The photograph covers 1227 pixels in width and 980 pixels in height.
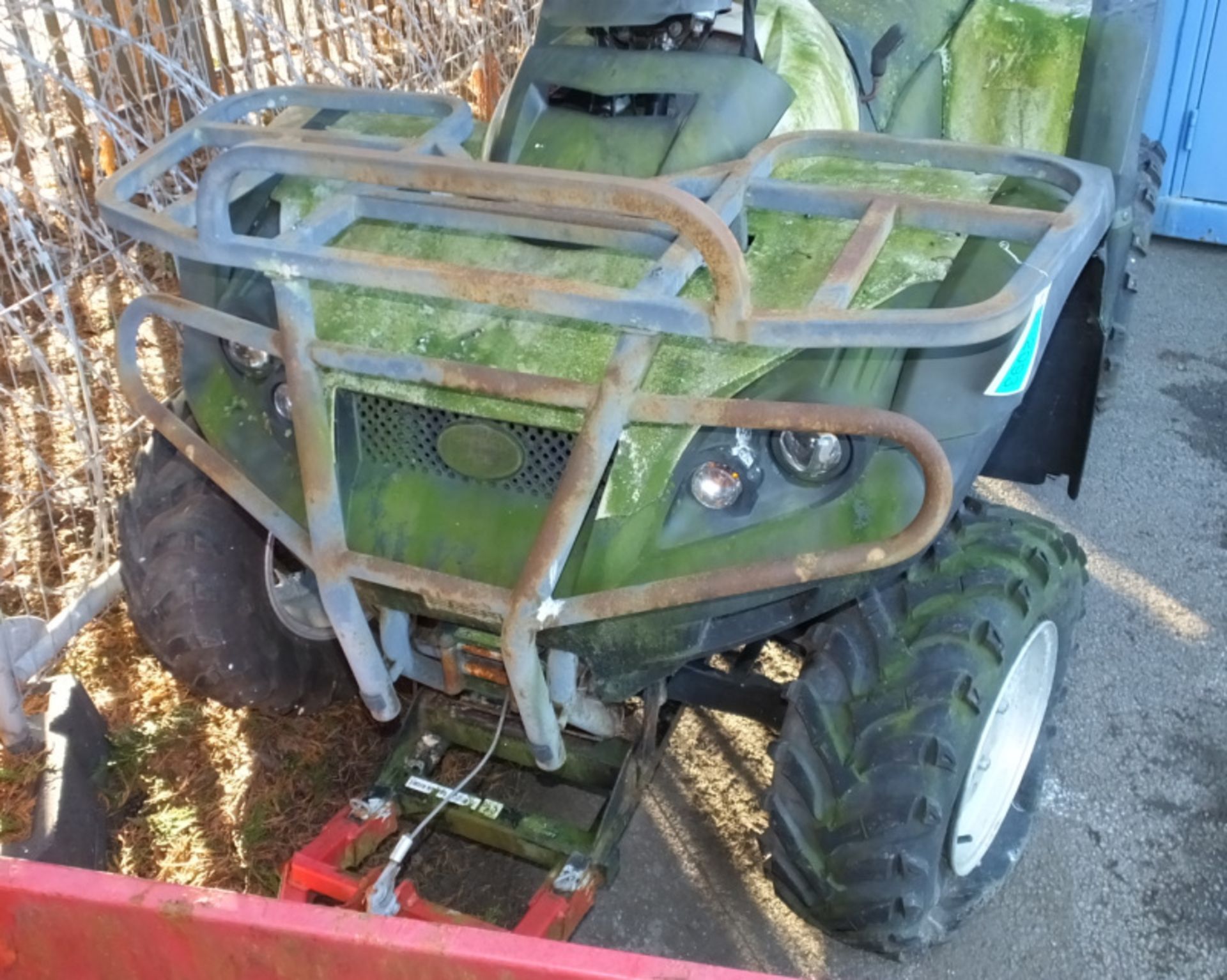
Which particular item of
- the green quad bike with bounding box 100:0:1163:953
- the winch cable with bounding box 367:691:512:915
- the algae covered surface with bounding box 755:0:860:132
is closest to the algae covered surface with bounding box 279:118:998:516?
the green quad bike with bounding box 100:0:1163:953

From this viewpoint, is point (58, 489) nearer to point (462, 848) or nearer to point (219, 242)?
point (462, 848)

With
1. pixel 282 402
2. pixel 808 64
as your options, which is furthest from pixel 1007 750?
pixel 282 402

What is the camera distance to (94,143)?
3.96 m

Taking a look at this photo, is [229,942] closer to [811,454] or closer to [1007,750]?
[811,454]

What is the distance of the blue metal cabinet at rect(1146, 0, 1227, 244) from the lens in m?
5.25

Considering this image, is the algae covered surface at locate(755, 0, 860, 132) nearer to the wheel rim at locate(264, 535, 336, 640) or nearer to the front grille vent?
the front grille vent

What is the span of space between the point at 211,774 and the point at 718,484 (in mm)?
1696

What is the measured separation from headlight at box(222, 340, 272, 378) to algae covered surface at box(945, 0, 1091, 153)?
6.23 feet

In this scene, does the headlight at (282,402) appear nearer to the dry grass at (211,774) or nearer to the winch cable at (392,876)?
the winch cable at (392,876)

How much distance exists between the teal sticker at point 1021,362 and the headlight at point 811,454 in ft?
0.83

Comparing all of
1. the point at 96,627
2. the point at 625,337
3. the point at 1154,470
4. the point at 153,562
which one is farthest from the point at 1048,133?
the point at 96,627

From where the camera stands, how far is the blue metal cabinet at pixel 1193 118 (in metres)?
5.25

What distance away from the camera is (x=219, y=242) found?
1.79 meters

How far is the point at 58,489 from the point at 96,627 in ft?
1.79
